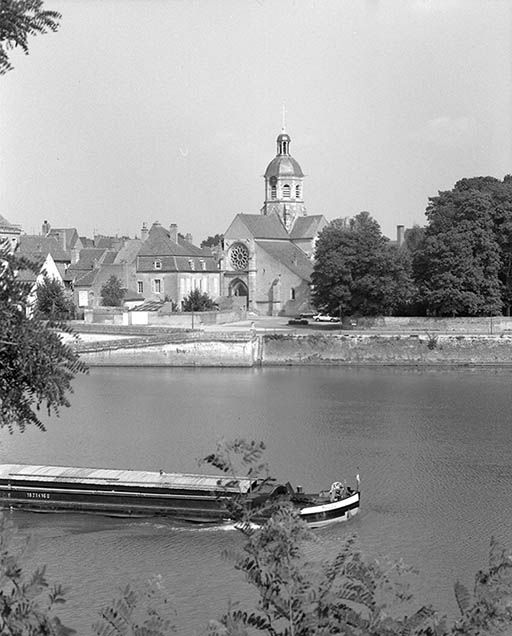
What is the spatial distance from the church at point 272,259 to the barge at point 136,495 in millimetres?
47861

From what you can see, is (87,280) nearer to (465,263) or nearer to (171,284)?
(171,284)

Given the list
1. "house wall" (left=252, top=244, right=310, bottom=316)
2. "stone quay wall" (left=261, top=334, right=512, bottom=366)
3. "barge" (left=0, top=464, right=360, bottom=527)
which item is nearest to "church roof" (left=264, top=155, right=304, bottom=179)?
"house wall" (left=252, top=244, right=310, bottom=316)

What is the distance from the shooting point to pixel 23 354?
732 centimetres

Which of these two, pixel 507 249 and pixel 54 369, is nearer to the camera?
pixel 54 369

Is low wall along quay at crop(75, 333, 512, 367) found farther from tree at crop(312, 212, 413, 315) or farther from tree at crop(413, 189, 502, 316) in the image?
tree at crop(312, 212, 413, 315)

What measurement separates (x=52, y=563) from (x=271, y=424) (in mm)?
Result: 13799

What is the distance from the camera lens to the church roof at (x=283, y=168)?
83.9m

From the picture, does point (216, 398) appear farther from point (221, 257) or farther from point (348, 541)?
point (221, 257)

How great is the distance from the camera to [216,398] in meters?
37.2

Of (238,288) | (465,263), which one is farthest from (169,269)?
(465,263)

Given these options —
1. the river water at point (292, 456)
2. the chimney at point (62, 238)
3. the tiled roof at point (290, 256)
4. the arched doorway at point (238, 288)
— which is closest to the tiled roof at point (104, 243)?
the chimney at point (62, 238)

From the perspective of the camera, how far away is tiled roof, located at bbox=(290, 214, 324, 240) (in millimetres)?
78500

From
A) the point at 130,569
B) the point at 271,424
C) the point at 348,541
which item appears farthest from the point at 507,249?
the point at 348,541

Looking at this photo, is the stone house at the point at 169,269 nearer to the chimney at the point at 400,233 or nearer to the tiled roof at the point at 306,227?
the tiled roof at the point at 306,227
